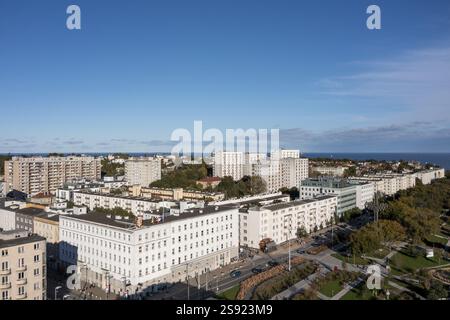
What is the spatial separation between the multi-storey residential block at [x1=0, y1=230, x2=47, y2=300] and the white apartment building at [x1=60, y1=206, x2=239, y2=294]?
393 cm

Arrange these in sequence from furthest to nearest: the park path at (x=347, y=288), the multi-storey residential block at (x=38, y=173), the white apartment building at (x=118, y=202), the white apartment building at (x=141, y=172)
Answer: the white apartment building at (x=141, y=172) → the multi-storey residential block at (x=38, y=173) → the white apartment building at (x=118, y=202) → the park path at (x=347, y=288)

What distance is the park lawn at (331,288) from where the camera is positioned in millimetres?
17094

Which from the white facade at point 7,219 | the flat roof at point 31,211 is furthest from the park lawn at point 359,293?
the white facade at point 7,219

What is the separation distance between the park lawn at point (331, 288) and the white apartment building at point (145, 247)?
20.0 ft

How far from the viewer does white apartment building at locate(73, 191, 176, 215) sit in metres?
30.4

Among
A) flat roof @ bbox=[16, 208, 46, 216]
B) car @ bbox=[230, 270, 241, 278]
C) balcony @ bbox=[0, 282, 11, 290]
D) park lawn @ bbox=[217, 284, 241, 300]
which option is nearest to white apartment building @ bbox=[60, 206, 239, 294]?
car @ bbox=[230, 270, 241, 278]

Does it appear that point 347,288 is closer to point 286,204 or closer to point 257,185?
point 286,204

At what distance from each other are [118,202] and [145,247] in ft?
53.5

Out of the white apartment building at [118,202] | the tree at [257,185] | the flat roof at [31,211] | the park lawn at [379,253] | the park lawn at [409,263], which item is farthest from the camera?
the tree at [257,185]

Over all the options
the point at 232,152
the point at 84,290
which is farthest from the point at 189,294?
the point at 232,152

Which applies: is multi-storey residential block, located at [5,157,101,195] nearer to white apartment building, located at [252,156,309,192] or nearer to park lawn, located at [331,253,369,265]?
white apartment building, located at [252,156,309,192]

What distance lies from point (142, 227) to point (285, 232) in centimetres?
1281

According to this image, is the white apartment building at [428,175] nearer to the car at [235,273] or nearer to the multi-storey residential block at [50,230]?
the car at [235,273]
